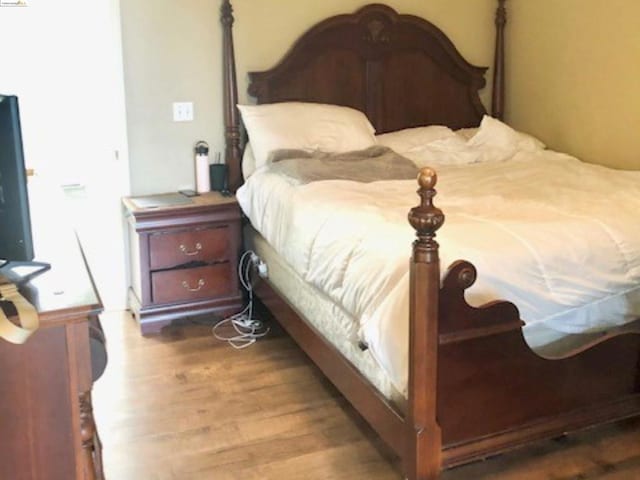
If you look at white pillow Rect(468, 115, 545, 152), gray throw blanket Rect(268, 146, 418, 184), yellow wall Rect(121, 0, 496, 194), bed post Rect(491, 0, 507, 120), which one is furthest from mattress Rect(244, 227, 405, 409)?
Result: bed post Rect(491, 0, 507, 120)

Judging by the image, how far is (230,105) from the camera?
372cm

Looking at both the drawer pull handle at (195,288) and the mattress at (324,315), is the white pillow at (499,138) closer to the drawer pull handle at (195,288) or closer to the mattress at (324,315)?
the mattress at (324,315)

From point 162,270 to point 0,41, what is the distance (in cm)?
134

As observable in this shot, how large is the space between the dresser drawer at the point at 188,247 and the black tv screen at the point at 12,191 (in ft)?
5.55

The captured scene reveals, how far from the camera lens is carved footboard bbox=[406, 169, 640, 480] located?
6.45ft

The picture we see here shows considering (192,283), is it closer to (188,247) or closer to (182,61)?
(188,247)

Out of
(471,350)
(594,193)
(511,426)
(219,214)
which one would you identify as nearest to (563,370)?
(511,426)

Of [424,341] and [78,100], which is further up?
[78,100]

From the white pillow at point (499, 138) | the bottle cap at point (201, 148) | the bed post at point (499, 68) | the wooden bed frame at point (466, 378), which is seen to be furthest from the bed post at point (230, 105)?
the bed post at point (499, 68)

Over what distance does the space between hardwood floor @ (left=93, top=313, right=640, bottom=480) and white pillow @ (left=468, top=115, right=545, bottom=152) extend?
1.59 meters

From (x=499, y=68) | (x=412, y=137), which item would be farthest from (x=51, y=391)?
(x=499, y=68)

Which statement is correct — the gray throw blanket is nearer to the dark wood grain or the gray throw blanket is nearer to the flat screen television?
the dark wood grain

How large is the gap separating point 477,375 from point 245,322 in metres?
1.72

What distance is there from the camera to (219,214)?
138 inches
